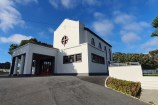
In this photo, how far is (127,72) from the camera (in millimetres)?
15016

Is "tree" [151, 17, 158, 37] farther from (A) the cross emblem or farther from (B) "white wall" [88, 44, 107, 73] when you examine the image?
(A) the cross emblem

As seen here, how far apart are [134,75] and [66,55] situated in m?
11.4

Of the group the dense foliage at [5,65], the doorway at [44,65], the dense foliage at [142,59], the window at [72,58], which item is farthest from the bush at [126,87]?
the dense foliage at [5,65]

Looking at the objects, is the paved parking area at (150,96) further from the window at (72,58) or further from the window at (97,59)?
the window at (72,58)

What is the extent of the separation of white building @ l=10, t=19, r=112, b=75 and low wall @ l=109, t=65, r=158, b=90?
163 inches

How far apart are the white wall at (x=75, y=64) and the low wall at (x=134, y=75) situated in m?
4.18

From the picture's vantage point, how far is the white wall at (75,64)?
18656mm

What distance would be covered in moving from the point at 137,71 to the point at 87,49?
24.4ft

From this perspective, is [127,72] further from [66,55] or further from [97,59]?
[66,55]

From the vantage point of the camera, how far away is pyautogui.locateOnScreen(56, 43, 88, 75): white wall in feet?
61.2

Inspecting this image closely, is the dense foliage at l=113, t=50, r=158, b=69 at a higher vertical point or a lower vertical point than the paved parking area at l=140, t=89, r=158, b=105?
higher

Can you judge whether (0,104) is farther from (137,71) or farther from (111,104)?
(137,71)

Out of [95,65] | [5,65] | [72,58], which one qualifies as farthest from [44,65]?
[5,65]

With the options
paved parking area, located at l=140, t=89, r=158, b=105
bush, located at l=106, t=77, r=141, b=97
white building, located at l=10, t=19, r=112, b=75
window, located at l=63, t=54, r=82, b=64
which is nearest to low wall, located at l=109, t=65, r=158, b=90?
paved parking area, located at l=140, t=89, r=158, b=105
